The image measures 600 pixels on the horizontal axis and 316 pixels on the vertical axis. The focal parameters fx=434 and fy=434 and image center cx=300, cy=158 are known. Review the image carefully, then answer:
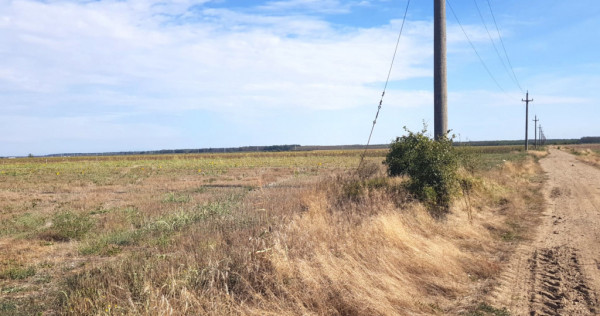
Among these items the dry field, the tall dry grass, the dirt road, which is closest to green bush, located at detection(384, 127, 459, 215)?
the dry field

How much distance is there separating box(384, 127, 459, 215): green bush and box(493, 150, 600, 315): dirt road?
2.49 meters

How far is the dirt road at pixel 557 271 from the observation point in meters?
5.85

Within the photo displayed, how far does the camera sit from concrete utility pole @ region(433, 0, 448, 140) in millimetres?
15219

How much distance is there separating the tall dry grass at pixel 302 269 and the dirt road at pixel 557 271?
0.40 metres

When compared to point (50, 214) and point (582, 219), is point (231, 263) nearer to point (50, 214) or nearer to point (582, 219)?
point (582, 219)

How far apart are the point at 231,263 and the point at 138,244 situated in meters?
4.30

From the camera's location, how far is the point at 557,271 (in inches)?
289

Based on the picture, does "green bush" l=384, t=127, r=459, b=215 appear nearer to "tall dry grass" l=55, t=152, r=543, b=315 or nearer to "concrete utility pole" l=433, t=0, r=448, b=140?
"concrete utility pole" l=433, t=0, r=448, b=140

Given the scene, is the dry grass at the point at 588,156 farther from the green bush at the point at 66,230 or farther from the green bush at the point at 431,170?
the green bush at the point at 66,230

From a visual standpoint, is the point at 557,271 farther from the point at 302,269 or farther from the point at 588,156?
the point at 588,156

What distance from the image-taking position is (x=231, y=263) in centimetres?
570

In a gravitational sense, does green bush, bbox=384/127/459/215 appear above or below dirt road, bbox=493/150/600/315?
above

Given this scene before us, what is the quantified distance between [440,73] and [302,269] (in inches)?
459

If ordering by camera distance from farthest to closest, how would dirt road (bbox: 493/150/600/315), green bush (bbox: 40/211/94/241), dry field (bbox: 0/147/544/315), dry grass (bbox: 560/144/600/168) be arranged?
dry grass (bbox: 560/144/600/168)
green bush (bbox: 40/211/94/241)
dirt road (bbox: 493/150/600/315)
dry field (bbox: 0/147/544/315)
